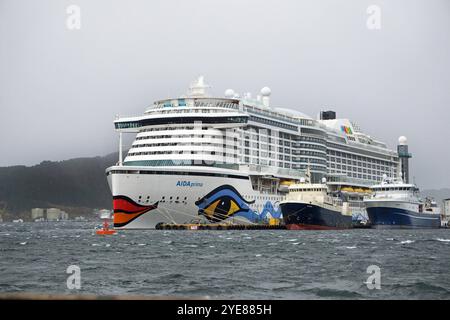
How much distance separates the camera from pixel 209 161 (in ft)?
234

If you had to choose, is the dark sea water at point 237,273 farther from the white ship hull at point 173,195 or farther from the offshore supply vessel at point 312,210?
the offshore supply vessel at point 312,210

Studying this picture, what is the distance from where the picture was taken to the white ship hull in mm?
65188

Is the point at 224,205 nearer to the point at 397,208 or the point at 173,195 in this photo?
the point at 173,195

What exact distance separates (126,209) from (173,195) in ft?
14.4

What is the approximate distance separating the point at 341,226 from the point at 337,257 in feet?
173

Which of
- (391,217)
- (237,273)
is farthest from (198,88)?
(237,273)

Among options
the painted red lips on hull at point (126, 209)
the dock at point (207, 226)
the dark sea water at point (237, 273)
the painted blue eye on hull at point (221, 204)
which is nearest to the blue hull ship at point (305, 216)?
the dock at point (207, 226)

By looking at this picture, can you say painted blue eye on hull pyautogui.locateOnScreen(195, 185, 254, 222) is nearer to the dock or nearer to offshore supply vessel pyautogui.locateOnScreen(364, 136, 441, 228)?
the dock

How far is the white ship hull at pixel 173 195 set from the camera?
6519cm

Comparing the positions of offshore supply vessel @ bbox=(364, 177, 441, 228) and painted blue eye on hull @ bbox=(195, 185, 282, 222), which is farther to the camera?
offshore supply vessel @ bbox=(364, 177, 441, 228)

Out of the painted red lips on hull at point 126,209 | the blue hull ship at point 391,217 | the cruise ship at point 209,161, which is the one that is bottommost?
the blue hull ship at point 391,217

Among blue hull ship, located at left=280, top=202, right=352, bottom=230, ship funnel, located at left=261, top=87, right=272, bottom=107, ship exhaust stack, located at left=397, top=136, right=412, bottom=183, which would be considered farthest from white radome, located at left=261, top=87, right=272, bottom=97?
ship exhaust stack, located at left=397, top=136, right=412, bottom=183

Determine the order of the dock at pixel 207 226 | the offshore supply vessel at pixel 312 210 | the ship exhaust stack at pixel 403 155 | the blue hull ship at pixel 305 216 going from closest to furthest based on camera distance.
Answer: the dock at pixel 207 226
the blue hull ship at pixel 305 216
the offshore supply vessel at pixel 312 210
the ship exhaust stack at pixel 403 155
